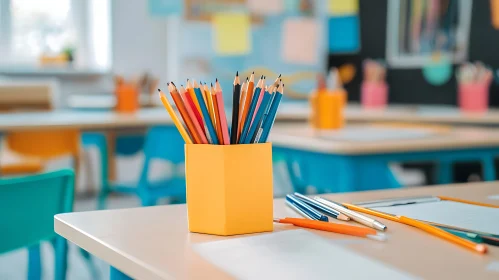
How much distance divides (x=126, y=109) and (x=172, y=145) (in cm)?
88

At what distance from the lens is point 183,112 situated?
36.7 inches

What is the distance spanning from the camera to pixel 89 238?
90 cm

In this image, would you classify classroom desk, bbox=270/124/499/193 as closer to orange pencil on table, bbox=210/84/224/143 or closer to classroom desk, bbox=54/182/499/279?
classroom desk, bbox=54/182/499/279

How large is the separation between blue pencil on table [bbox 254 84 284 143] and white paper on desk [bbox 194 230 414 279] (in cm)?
14

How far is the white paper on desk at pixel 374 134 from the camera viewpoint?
2.27m

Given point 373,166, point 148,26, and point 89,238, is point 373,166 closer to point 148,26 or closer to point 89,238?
point 89,238

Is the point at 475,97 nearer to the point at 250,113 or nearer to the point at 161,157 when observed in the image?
the point at 161,157

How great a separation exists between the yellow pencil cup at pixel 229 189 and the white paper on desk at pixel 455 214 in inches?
9.1

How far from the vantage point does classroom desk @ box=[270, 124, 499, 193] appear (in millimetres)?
2076

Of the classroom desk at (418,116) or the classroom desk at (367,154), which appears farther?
the classroom desk at (418,116)

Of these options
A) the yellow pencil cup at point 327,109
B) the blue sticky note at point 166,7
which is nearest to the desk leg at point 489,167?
the yellow pencil cup at point 327,109

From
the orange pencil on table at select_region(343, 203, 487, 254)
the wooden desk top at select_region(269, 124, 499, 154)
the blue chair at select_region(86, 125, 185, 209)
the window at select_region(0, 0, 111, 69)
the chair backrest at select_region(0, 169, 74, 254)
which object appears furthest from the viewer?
the window at select_region(0, 0, 111, 69)

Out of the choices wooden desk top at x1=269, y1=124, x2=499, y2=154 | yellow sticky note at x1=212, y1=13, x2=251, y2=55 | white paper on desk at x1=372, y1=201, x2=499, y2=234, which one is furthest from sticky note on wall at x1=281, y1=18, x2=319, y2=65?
white paper on desk at x1=372, y1=201, x2=499, y2=234

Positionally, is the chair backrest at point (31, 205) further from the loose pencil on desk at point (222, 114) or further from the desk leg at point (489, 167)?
the desk leg at point (489, 167)
